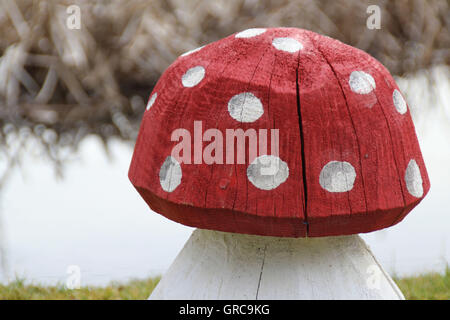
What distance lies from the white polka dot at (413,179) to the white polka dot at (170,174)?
56 centimetres

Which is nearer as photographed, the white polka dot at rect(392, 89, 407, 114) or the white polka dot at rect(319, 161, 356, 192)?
the white polka dot at rect(319, 161, 356, 192)

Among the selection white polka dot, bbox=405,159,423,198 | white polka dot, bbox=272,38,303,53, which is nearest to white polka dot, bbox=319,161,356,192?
white polka dot, bbox=405,159,423,198

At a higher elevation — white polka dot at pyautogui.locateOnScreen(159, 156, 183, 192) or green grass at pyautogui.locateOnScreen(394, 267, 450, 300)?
white polka dot at pyautogui.locateOnScreen(159, 156, 183, 192)

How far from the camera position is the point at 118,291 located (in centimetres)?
254

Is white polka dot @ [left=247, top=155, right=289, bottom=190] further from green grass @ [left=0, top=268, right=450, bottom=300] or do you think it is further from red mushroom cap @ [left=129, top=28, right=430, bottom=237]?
green grass @ [left=0, top=268, right=450, bottom=300]

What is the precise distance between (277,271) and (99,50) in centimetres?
212

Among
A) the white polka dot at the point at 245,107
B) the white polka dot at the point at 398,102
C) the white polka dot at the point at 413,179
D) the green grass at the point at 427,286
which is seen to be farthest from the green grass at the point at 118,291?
the white polka dot at the point at 245,107

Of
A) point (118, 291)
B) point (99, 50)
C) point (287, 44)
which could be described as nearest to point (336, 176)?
point (287, 44)

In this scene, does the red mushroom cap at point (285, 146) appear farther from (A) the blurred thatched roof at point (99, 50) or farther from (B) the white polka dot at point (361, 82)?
(A) the blurred thatched roof at point (99, 50)

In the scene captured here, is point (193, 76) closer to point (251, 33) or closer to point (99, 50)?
point (251, 33)

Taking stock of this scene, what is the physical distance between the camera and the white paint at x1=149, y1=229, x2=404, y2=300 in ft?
4.07

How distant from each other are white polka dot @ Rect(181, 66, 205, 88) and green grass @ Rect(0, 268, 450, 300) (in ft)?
4.88

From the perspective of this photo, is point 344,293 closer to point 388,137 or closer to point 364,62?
point 388,137

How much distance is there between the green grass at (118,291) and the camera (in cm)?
241
